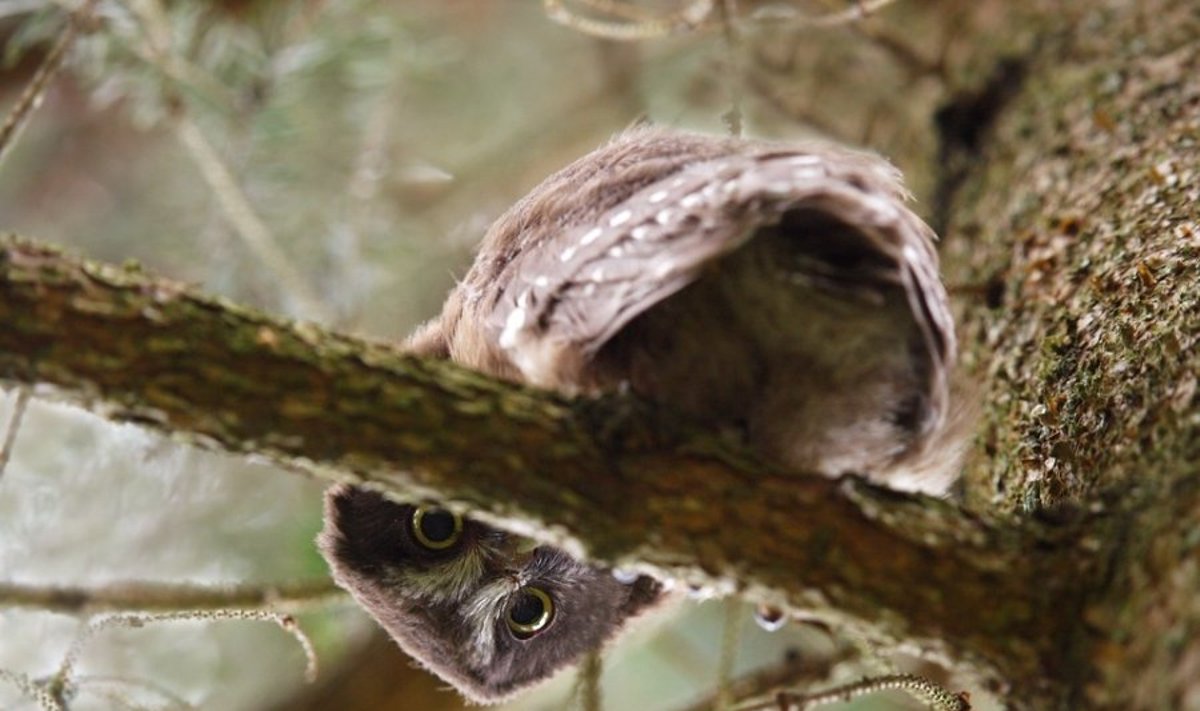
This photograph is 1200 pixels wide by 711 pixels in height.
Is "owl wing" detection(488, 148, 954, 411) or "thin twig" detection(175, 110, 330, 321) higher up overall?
"thin twig" detection(175, 110, 330, 321)

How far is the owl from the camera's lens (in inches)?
68.2

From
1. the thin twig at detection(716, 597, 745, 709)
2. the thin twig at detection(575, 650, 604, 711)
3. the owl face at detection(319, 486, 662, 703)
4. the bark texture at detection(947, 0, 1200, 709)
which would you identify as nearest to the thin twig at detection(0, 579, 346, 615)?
the owl face at detection(319, 486, 662, 703)

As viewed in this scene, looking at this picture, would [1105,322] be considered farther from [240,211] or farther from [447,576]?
[240,211]

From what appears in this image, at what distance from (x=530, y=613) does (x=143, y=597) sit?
3.15 ft

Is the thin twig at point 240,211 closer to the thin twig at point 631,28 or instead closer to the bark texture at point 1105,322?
the thin twig at point 631,28

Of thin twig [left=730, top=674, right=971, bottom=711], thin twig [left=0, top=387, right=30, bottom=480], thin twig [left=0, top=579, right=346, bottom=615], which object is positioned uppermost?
thin twig [left=730, top=674, right=971, bottom=711]

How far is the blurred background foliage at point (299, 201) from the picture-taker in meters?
3.96

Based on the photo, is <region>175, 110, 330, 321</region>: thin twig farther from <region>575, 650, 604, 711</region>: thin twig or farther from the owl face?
<region>575, 650, 604, 711</region>: thin twig

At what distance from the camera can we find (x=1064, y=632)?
1.58 m

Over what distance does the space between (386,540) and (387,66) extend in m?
2.55

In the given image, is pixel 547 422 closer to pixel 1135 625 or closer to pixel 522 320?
pixel 522 320

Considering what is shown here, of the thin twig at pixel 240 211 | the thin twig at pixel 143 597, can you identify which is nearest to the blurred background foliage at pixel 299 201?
the thin twig at pixel 240 211

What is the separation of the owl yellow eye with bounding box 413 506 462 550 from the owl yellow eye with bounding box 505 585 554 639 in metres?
0.24

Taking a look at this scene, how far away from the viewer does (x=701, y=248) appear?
5.61 feet
